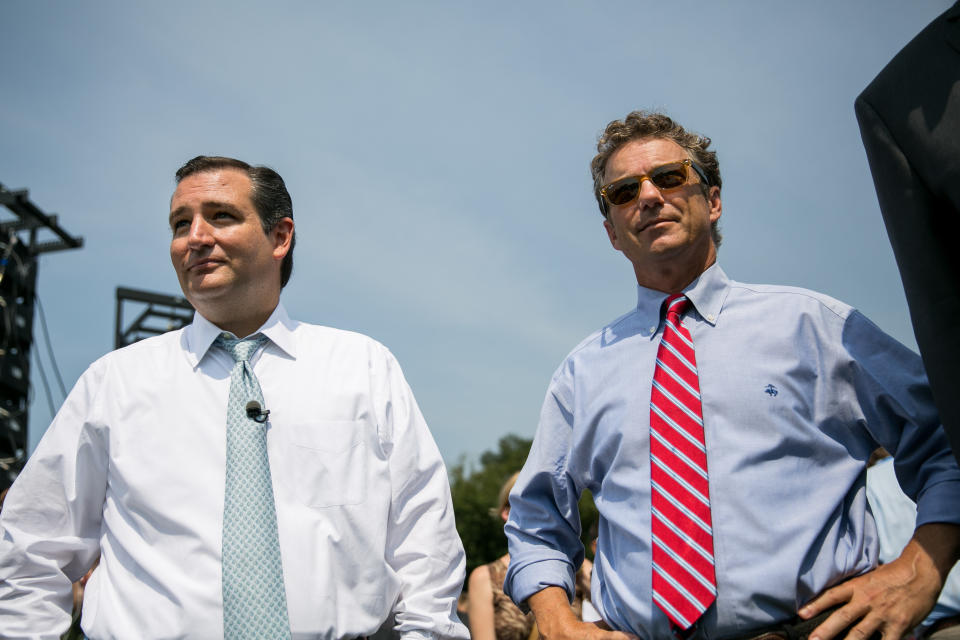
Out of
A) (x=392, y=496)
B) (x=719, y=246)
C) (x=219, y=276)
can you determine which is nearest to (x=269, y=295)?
(x=219, y=276)

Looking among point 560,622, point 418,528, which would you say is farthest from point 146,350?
point 560,622

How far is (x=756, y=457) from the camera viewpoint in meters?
2.12

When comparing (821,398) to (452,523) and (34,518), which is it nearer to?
(452,523)

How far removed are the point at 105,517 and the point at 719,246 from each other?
90.4 inches

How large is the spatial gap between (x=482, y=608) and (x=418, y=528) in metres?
2.48

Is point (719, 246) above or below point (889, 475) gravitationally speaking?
above

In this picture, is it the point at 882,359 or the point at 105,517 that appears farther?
the point at 105,517

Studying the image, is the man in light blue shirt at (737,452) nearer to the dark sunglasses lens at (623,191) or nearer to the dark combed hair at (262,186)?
the dark sunglasses lens at (623,191)

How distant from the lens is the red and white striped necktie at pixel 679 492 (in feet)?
6.61

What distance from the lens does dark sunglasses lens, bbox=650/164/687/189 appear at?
2633mm

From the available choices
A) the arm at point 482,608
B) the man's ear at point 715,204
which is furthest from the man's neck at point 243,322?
the arm at point 482,608

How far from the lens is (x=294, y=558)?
93.7 inches

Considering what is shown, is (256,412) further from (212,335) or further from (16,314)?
(16,314)

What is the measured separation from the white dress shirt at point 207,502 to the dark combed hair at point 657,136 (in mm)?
1171
